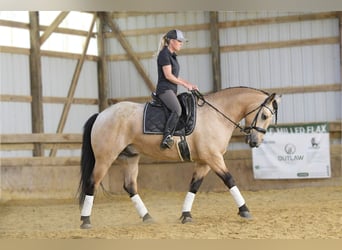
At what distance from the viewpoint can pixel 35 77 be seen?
7.86 metres

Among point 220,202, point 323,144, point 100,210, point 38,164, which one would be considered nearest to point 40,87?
point 38,164

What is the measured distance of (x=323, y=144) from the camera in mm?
7434

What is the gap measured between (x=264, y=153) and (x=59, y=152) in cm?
254

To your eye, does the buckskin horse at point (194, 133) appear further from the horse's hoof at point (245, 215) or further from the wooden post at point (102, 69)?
the wooden post at point (102, 69)

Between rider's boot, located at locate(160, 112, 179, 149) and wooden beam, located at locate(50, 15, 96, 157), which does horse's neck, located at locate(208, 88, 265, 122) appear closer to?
rider's boot, located at locate(160, 112, 179, 149)

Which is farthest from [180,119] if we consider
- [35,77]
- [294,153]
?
[35,77]

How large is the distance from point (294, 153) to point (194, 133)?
7.89 feet

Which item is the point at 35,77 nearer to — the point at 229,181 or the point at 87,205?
the point at 87,205

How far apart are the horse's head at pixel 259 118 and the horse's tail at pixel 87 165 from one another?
1367 millimetres

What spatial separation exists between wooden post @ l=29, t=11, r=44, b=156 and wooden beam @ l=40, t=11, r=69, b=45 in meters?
0.10

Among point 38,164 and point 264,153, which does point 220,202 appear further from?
point 38,164

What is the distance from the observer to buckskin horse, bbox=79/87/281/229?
5.32 meters
